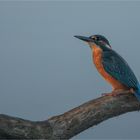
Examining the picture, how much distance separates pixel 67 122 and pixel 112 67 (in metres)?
0.66

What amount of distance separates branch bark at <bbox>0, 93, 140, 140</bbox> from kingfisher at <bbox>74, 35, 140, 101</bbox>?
14 centimetres

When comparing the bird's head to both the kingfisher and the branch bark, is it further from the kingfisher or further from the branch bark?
the branch bark

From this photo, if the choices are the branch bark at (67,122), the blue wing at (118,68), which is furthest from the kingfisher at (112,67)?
the branch bark at (67,122)

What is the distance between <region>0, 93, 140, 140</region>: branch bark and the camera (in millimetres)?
2717

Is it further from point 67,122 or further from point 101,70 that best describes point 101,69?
point 67,122

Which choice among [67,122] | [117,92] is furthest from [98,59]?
[67,122]

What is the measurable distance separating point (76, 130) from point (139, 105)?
0.52 metres

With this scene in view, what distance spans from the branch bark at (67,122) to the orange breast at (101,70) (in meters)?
0.21

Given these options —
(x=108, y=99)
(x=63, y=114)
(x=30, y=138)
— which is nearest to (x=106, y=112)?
(x=108, y=99)

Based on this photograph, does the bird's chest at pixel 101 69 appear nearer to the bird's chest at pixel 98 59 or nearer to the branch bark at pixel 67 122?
the bird's chest at pixel 98 59

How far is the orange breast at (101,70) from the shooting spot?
322 centimetres

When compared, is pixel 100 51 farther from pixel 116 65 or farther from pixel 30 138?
pixel 30 138

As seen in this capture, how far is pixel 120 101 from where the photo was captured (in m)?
3.04

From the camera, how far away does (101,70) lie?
129 inches
